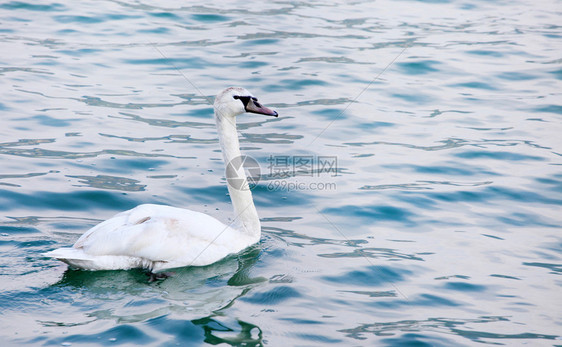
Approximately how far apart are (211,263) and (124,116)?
5041mm

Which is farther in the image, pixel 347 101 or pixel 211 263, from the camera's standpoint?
pixel 347 101

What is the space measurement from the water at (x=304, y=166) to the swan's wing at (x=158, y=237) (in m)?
0.21

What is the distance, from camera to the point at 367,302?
6.80 m

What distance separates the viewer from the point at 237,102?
7992 mm

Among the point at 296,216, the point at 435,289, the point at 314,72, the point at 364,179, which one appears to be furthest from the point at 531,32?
the point at 435,289

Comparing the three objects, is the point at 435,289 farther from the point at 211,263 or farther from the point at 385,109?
the point at 385,109

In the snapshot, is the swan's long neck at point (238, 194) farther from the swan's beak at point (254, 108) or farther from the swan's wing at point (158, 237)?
the swan's wing at point (158, 237)

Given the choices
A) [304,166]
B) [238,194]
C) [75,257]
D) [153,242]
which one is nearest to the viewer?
[75,257]

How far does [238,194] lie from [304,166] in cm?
241

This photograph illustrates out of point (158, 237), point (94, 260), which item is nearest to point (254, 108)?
point (158, 237)

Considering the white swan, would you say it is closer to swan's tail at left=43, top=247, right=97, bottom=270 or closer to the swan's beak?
swan's tail at left=43, top=247, right=97, bottom=270

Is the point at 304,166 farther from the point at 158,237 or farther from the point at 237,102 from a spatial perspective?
the point at 158,237

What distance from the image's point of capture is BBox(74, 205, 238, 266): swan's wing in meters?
6.92

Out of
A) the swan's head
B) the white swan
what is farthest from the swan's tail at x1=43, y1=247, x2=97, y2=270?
the swan's head
